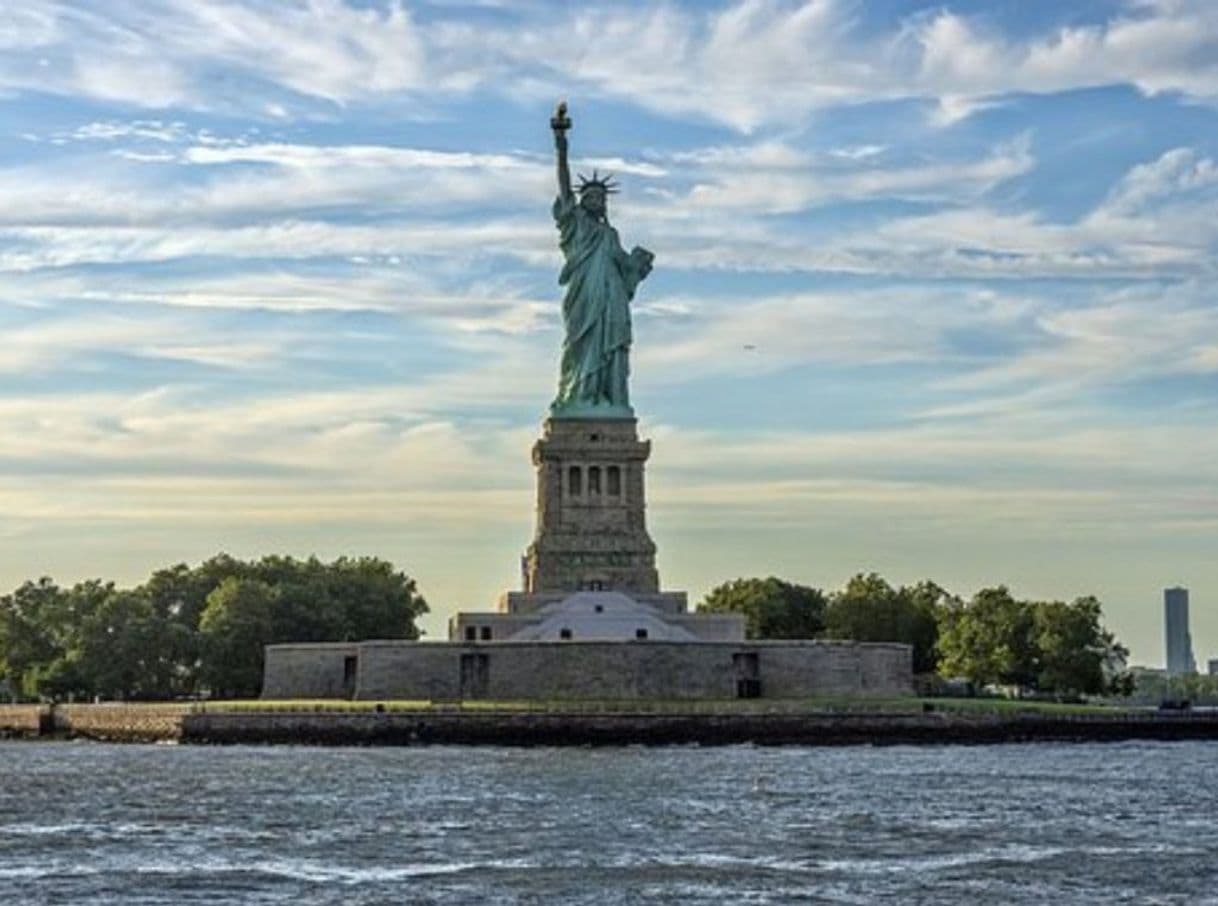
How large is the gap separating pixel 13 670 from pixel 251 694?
20923 mm

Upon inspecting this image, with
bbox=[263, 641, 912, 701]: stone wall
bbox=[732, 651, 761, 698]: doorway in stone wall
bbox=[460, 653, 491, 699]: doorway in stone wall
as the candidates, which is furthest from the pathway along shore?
bbox=[732, 651, 761, 698]: doorway in stone wall

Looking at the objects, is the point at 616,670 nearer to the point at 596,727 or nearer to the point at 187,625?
the point at 596,727

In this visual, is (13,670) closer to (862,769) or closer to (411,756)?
(411,756)

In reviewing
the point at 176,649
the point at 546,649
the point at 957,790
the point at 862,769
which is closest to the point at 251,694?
the point at 176,649

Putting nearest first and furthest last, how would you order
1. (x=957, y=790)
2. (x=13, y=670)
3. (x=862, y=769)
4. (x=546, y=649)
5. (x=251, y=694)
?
(x=957, y=790) → (x=862, y=769) → (x=546, y=649) → (x=251, y=694) → (x=13, y=670)

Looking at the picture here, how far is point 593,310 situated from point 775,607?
35814mm

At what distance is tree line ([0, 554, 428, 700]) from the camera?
416 ft

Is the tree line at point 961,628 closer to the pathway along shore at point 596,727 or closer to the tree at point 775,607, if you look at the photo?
the tree at point 775,607

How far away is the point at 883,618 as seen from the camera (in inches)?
5659

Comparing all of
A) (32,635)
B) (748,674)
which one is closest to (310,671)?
(748,674)

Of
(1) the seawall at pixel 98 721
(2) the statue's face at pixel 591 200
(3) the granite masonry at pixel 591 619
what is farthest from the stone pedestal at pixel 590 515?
(1) the seawall at pixel 98 721

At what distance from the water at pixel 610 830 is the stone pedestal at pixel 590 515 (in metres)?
27.9

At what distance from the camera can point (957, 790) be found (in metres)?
68.1

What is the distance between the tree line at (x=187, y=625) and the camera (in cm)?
12681
